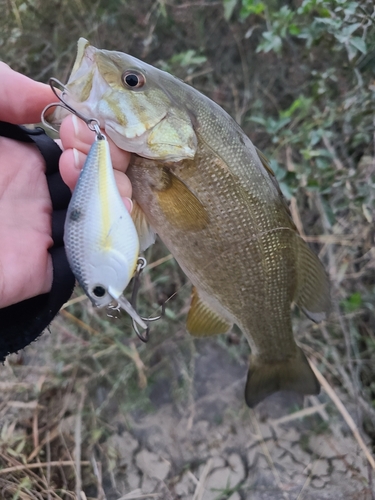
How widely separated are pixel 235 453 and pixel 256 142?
5.97ft

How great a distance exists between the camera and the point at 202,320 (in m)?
1.62

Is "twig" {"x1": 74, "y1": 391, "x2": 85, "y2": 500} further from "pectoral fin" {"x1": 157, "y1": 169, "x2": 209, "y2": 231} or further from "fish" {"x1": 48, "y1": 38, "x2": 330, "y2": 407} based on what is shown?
"pectoral fin" {"x1": 157, "y1": 169, "x2": 209, "y2": 231}

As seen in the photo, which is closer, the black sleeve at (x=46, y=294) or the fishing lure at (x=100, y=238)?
the fishing lure at (x=100, y=238)

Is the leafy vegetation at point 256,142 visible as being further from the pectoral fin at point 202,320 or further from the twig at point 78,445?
the pectoral fin at point 202,320

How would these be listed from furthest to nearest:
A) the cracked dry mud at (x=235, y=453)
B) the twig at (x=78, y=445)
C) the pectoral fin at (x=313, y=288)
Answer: the cracked dry mud at (x=235, y=453), the twig at (x=78, y=445), the pectoral fin at (x=313, y=288)

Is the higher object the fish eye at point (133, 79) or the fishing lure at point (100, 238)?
the fish eye at point (133, 79)

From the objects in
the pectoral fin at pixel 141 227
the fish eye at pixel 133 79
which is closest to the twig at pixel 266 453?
the pectoral fin at pixel 141 227

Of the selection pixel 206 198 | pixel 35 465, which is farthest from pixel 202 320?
pixel 35 465

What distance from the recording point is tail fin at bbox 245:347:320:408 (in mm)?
1687

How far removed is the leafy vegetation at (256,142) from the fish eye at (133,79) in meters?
0.88

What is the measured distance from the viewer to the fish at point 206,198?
3.90 ft

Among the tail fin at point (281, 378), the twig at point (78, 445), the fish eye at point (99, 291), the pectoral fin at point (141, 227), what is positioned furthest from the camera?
the twig at point (78, 445)

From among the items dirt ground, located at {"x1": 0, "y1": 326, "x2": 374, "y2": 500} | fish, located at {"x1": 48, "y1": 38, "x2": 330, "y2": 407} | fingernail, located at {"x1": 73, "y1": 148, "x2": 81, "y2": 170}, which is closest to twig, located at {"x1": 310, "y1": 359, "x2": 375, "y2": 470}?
dirt ground, located at {"x1": 0, "y1": 326, "x2": 374, "y2": 500}

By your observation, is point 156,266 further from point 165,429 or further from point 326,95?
point 326,95
